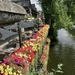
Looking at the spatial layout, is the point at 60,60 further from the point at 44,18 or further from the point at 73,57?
the point at 44,18

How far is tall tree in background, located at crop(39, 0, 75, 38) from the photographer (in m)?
34.9

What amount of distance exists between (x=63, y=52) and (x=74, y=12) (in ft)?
40.9

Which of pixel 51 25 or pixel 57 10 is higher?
pixel 57 10

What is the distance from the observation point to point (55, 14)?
3578 cm

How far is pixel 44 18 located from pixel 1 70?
1331 inches

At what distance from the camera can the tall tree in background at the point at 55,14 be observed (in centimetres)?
3487

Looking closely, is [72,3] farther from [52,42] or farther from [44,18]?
[52,42]

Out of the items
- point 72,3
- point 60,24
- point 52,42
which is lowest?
point 52,42

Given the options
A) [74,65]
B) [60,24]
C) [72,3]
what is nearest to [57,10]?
[60,24]

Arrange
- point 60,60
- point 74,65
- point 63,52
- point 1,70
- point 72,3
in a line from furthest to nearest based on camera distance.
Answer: point 72,3
point 63,52
point 60,60
point 74,65
point 1,70

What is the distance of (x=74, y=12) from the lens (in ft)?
127

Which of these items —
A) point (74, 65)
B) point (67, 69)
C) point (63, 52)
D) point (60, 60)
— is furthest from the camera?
point (63, 52)

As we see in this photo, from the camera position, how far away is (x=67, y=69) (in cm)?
2025

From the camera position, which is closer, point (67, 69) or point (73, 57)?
point (67, 69)
